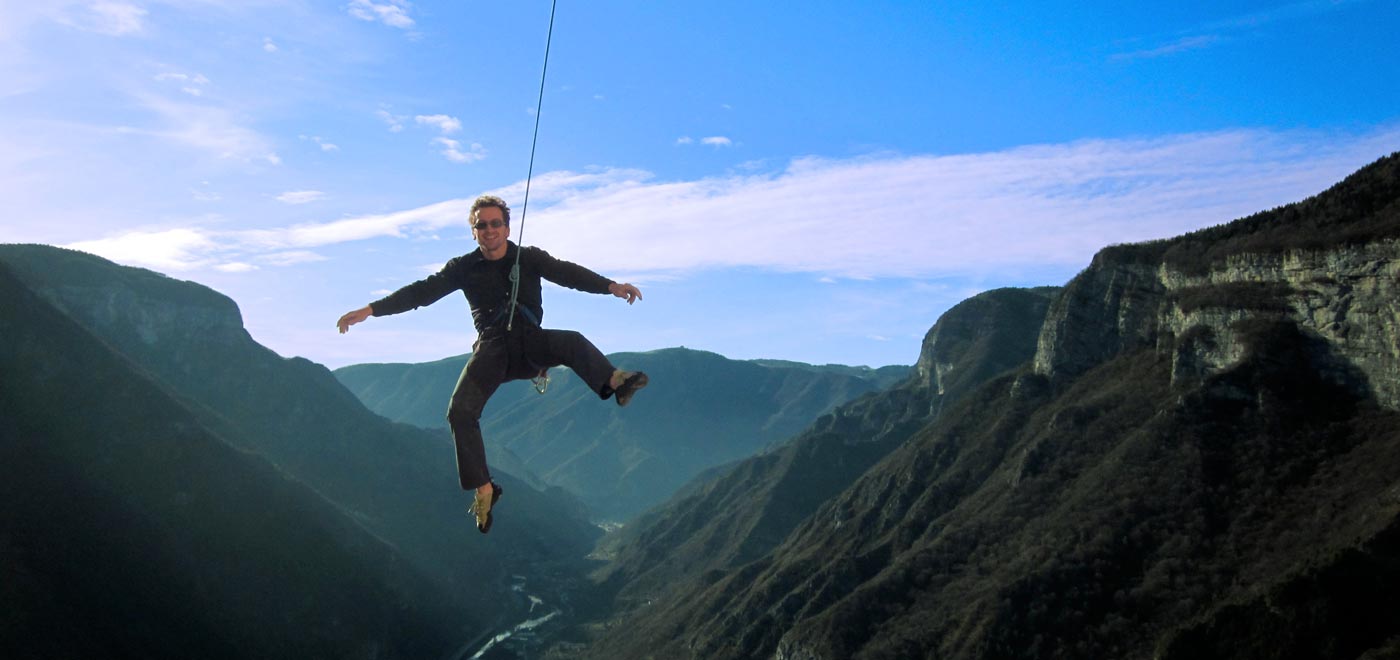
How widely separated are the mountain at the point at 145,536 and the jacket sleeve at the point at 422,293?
275 feet

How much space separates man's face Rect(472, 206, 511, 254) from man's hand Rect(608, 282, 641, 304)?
1.86 m

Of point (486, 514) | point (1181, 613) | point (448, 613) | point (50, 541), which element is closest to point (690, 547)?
point (448, 613)

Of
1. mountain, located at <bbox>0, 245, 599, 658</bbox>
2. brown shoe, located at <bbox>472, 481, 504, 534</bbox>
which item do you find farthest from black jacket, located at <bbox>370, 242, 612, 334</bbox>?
mountain, located at <bbox>0, 245, 599, 658</bbox>

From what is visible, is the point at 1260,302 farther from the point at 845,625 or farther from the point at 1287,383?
the point at 845,625

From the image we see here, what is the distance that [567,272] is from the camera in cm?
1443

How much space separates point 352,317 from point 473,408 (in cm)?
239

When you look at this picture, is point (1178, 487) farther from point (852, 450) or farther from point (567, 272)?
point (852, 450)

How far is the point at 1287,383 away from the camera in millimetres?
76438

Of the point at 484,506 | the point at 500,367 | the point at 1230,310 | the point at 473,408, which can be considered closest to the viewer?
the point at 473,408

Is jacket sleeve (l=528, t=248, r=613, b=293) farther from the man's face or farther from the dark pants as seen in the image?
the dark pants

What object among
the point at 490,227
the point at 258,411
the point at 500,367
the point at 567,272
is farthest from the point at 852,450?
the point at 490,227

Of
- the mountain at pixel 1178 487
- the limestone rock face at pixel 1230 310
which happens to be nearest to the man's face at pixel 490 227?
the mountain at pixel 1178 487

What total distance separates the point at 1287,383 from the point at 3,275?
5495 inches

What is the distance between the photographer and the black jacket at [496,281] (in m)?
14.3
